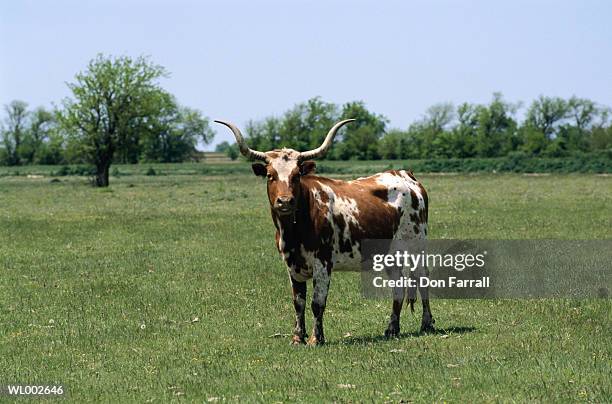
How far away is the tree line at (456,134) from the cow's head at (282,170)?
5740 inches

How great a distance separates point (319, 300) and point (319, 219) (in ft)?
3.87

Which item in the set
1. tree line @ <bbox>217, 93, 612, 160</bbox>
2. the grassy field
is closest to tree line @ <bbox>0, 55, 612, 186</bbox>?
tree line @ <bbox>217, 93, 612, 160</bbox>

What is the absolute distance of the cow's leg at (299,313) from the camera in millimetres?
13875

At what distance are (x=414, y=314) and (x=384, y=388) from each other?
608cm

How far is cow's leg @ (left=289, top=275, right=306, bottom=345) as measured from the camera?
1388 cm

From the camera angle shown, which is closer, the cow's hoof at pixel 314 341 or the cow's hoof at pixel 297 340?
the cow's hoof at pixel 314 341

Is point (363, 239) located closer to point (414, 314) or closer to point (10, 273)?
point (414, 314)

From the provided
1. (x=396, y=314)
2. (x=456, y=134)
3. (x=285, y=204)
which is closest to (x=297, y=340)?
(x=396, y=314)

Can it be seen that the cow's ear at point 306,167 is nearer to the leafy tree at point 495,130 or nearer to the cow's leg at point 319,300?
the cow's leg at point 319,300

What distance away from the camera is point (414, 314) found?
54.0 feet

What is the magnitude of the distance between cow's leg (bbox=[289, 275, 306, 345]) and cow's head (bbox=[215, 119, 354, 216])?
51.1 inches

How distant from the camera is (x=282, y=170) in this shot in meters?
13.4

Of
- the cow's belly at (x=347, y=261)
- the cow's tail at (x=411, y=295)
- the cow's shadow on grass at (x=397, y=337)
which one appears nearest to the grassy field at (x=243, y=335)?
the cow's shadow on grass at (x=397, y=337)

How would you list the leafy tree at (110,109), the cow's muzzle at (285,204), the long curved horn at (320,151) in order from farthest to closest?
the leafy tree at (110,109), the long curved horn at (320,151), the cow's muzzle at (285,204)
